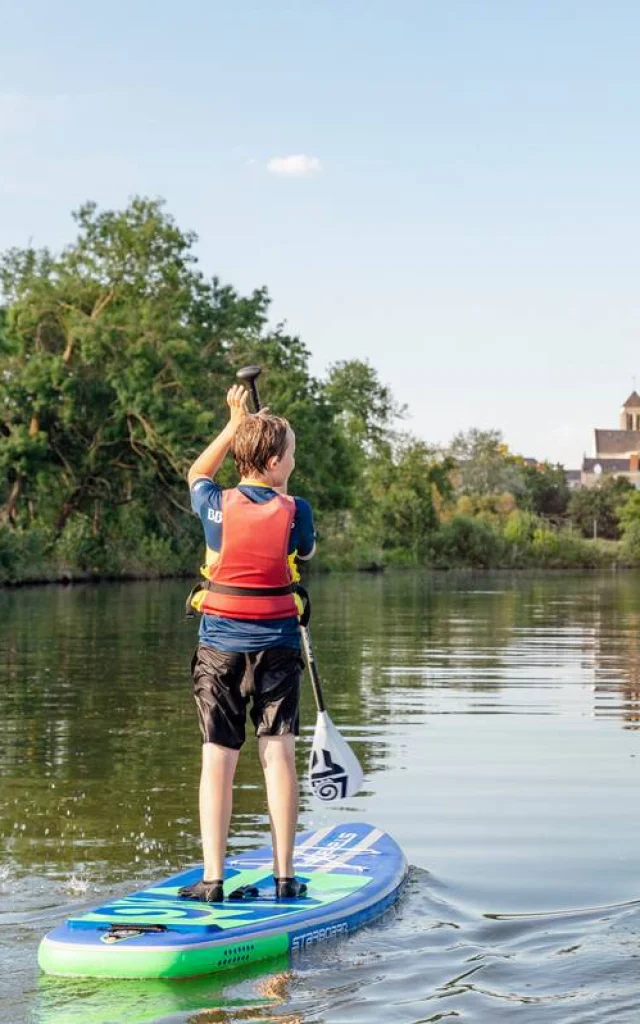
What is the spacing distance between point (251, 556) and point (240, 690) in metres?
0.53

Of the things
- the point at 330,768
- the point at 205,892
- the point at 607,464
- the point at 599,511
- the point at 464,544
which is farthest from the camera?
the point at 607,464

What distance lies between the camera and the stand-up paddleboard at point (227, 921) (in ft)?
18.2

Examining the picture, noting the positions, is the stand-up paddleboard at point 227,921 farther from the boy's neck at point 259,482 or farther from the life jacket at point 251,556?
the boy's neck at point 259,482

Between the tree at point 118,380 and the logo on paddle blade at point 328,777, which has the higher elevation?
the tree at point 118,380

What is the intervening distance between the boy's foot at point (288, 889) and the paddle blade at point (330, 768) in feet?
2.05

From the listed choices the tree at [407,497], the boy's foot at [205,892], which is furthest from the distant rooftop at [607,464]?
the boy's foot at [205,892]

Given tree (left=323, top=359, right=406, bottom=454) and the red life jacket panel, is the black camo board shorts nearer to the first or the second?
the red life jacket panel

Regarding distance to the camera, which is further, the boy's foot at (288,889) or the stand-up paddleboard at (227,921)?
the boy's foot at (288,889)

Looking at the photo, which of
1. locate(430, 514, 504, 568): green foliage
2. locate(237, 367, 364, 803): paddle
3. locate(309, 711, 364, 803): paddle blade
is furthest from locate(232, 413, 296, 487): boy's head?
locate(430, 514, 504, 568): green foliage

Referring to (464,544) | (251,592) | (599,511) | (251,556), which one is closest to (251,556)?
(251,556)

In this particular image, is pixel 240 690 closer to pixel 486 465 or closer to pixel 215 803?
pixel 215 803

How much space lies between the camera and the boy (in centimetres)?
628

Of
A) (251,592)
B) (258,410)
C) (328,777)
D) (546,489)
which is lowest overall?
(328,777)

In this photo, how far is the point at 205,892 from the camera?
20.4 ft
